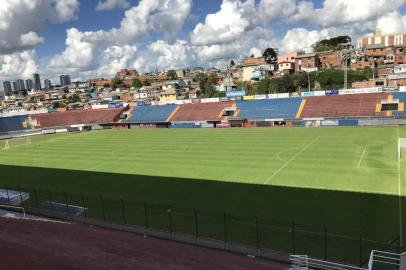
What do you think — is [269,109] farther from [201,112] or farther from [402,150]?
[402,150]

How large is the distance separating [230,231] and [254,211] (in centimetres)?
371

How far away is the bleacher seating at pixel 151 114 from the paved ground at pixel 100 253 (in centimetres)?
6255

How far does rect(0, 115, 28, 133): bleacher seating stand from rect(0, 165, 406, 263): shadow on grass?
63.1 metres

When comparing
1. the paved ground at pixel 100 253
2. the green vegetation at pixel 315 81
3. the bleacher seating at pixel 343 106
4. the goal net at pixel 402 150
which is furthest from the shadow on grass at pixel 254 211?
the green vegetation at pixel 315 81

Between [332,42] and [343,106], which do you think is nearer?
[343,106]

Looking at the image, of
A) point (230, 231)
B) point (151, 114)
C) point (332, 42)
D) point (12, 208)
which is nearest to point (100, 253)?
point (230, 231)

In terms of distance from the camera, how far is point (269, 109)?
7462 centimetres

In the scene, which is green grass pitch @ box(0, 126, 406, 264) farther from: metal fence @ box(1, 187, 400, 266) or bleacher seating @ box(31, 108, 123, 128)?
bleacher seating @ box(31, 108, 123, 128)

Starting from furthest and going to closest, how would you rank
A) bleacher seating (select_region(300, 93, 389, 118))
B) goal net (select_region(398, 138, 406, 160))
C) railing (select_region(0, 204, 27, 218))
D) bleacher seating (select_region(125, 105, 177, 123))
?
bleacher seating (select_region(125, 105, 177, 123))
bleacher seating (select_region(300, 93, 389, 118))
goal net (select_region(398, 138, 406, 160))
railing (select_region(0, 204, 27, 218))

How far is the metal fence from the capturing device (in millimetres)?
18344

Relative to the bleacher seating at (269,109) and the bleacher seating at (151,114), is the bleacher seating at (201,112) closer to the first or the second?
the bleacher seating at (151,114)

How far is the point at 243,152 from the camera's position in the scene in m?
44.6

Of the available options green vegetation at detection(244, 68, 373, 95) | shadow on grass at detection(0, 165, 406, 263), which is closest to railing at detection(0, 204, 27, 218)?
shadow on grass at detection(0, 165, 406, 263)

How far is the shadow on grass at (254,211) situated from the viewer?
780 inches
